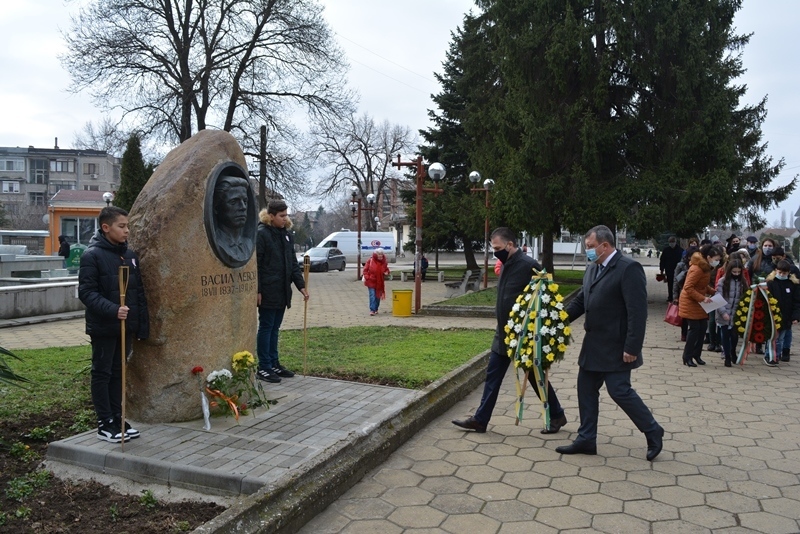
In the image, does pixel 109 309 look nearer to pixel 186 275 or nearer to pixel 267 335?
pixel 186 275

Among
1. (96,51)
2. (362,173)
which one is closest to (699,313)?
(96,51)

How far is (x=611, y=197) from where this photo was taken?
1766 centimetres

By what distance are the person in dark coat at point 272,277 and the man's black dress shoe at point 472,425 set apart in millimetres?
2328

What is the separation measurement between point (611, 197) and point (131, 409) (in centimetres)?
1515

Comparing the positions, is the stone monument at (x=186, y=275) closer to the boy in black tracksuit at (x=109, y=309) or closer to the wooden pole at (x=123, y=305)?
the boy in black tracksuit at (x=109, y=309)

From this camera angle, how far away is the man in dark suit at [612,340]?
15.8 ft

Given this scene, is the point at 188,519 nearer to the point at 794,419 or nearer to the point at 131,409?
the point at 131,409

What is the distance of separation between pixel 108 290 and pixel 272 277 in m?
2.29

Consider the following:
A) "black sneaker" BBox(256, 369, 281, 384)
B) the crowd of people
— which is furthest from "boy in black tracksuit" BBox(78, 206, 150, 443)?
the crowd of people

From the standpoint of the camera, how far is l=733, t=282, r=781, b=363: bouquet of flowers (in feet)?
29.8

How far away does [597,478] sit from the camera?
4.60 metres

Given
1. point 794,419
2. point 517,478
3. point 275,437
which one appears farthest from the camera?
point 794,419

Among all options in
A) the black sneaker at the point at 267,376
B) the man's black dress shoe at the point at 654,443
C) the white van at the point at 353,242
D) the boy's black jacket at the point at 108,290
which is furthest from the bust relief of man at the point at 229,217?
the white van at the point at 353,242

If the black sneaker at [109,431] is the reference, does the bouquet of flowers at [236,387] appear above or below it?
above
